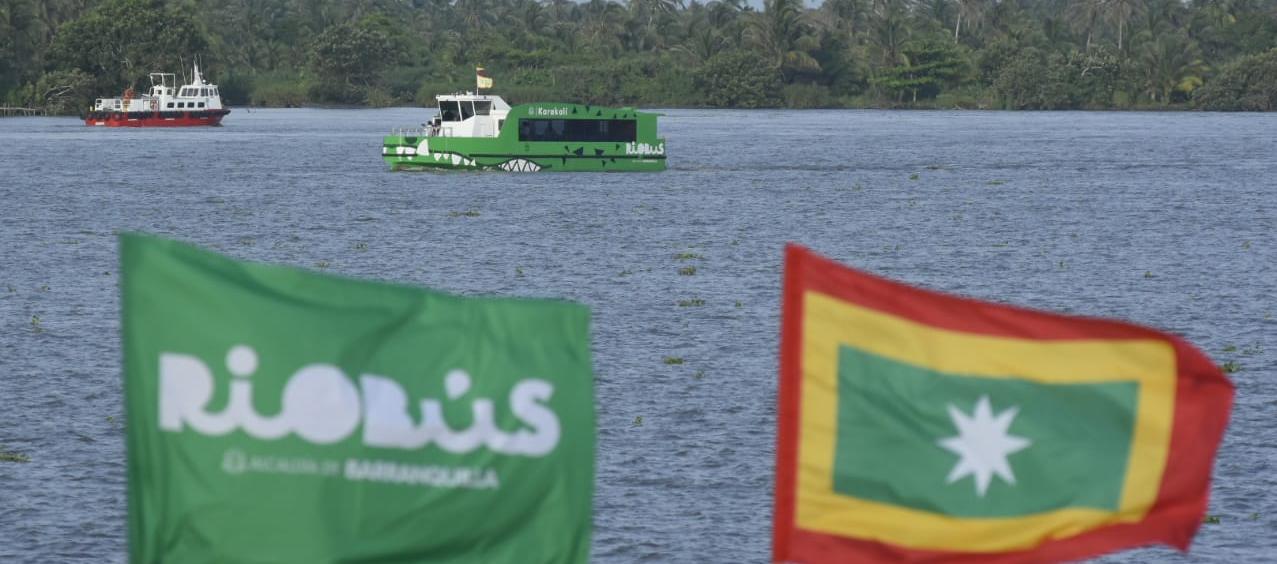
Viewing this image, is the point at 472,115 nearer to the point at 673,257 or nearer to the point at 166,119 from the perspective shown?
the point at 673,257

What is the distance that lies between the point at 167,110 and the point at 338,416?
169 metres

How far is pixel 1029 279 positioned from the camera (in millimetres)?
53750

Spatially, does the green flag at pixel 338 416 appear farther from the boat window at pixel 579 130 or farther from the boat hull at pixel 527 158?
the boat hull at pixel 527 158

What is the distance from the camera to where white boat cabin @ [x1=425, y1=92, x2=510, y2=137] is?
90812 mm

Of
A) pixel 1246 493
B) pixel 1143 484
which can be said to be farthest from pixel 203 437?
pixel 1246 493

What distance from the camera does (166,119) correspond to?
576ft

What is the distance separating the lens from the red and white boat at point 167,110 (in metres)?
174

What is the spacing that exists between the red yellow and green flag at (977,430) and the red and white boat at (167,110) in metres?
167

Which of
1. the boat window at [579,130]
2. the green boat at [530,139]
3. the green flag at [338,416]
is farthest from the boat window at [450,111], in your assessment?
the green flag at [338,416]

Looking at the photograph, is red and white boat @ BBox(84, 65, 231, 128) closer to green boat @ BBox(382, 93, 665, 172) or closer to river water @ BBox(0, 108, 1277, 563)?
river water @ BBox(0, 108, 1277, 563)

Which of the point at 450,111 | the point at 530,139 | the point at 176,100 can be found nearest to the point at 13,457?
the point at 450,111

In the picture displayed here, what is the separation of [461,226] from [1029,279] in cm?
2369

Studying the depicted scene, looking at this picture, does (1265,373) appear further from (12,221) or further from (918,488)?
(12,221)

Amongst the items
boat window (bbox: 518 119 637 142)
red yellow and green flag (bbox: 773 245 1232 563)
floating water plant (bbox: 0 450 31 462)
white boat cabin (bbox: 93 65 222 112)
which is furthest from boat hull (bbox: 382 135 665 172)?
red yellow and green flag (bbox: 773 245 1232 563)
